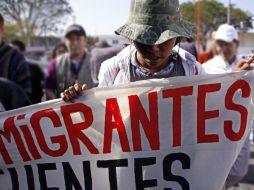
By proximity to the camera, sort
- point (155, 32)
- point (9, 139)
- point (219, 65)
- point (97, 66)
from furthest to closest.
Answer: point (97, 66)
point (219, 65)
point (9, 139)
point (155, 32)

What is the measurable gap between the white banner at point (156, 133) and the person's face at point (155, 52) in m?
0.12

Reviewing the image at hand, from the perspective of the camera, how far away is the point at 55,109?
102 inches

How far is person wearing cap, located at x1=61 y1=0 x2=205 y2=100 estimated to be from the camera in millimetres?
2275

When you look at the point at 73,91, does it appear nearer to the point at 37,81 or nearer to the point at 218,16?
the point at 37,81

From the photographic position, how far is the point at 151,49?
7.55 ft

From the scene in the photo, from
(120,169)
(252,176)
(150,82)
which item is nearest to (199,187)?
(120,169)

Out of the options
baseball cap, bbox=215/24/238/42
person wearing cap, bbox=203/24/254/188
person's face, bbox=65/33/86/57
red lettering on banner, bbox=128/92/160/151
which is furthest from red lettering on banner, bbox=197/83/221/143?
person's face, bbox=65/33/86/57

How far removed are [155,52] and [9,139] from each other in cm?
97

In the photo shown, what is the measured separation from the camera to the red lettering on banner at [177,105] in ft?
8.18

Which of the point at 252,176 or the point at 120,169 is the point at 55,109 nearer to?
the point at 120,169

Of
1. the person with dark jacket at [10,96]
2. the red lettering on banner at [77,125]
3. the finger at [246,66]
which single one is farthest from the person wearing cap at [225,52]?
the red lettering on banner at [77,125]

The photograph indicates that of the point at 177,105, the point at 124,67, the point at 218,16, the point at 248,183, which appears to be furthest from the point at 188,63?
the point at 218,16

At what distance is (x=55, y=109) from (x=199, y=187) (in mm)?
831

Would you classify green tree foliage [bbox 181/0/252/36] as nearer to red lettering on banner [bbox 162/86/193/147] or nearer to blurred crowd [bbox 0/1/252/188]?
blurred crowd [bbox 0/1/252/188]
